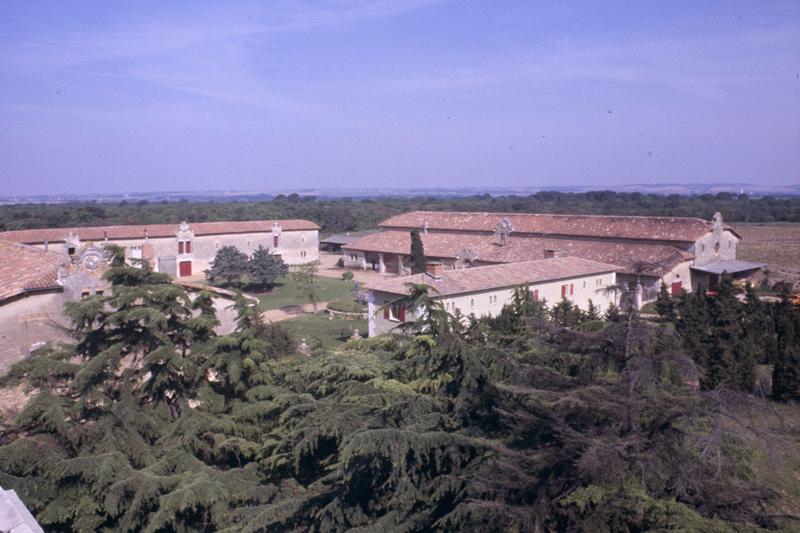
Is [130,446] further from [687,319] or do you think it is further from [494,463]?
[687,319]

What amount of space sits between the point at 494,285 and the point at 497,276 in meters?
1.14

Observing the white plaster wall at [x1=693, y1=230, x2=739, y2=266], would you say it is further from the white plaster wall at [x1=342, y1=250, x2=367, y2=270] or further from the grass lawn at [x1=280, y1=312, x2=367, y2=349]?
the white plaster wall at [x1=342, y1=250, x2=367, y2=270]

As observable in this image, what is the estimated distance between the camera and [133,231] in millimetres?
46625

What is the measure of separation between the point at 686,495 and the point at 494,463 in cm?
180

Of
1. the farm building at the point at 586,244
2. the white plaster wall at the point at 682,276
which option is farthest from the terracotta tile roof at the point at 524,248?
the white plaster wall at the point at 682,276

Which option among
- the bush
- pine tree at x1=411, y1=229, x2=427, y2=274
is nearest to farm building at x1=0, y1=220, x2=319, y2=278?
the bush

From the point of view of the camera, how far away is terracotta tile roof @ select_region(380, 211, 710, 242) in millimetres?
36906

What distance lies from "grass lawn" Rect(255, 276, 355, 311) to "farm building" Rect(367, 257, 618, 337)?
36.1ft

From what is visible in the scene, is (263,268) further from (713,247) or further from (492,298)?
(713,247)

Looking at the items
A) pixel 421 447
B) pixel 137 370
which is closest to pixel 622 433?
pixel 421 447

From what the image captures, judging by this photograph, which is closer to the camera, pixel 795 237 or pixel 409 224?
pixel 409 224

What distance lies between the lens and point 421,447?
6.91m

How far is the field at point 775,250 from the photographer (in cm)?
4297

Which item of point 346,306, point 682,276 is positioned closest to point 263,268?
point 346,306
